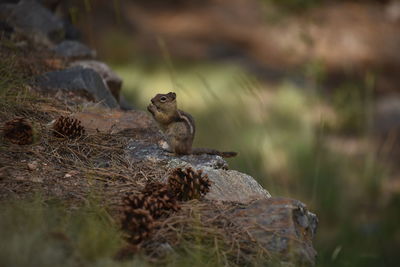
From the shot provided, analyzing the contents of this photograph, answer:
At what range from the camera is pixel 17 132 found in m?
2.73

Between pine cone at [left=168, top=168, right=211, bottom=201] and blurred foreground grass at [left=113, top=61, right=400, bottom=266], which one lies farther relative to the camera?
blurred foreground grass at [left=113, top=61, right=400, bottom=266]

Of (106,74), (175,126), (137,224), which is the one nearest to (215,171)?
(175,126)

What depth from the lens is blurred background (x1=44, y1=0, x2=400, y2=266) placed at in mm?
5379

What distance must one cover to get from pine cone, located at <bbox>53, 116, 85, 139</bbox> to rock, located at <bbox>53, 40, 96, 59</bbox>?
119 centimetres

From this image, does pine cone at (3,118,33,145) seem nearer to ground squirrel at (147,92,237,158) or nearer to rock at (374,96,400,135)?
ground squirrel at (147,92,237,158)

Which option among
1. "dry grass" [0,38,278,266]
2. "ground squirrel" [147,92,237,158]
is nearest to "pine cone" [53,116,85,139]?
"dry grass" [0,38,278,266]

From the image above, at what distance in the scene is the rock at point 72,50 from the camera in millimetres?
4012

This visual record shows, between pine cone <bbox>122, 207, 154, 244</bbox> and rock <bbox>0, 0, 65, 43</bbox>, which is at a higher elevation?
rock <bbox>0, 0, 65, 43</bbox>

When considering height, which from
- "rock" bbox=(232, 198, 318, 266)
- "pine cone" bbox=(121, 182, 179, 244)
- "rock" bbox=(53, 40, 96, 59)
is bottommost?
"rock" bbox=(232, 198, 318, 266)

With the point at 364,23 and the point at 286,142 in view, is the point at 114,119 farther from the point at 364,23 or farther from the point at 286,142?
the point at 364,23

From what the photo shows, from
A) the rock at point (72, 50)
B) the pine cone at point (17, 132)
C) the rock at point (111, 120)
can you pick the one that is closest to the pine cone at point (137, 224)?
the pine cone at point (17, 132)

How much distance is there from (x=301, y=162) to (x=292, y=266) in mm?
3970

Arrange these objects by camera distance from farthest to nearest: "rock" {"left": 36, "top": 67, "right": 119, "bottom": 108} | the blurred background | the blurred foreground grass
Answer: the blurred background → the blurred foreground grass → "rock" {"left": 36, "top": 67, "right": 119, "bottom": 108}

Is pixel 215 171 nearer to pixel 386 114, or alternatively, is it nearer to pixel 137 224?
pixel 137 224
